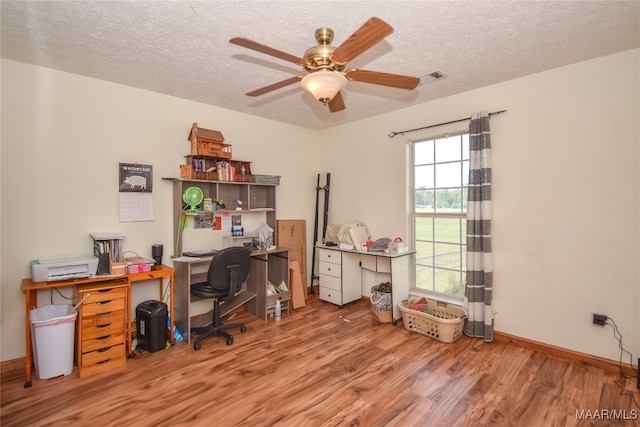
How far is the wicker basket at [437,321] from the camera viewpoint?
3039mm

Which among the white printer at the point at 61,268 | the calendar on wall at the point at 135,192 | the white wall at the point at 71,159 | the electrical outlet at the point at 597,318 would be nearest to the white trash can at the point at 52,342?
the white printer at the point at 61,268

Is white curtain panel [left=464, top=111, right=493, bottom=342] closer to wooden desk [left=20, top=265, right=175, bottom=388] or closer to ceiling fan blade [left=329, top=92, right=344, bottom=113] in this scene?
ceiling fan blade [left=329, top=92, right=344, bottom=113]

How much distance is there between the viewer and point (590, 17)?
2002 mm

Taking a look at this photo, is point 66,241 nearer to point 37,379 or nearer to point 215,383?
point 37,379

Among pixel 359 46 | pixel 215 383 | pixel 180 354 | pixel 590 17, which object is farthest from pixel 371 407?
pixel 590 17

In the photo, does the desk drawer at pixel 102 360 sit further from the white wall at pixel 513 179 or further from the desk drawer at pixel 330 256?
the desk drawer at pixel 330 256

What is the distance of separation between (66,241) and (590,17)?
4.42 meters

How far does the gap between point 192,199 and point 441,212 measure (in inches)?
113

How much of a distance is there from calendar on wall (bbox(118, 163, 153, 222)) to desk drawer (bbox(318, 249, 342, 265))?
2.15 meters

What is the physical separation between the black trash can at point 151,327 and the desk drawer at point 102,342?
259 mm

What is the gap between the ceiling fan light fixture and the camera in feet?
5.77

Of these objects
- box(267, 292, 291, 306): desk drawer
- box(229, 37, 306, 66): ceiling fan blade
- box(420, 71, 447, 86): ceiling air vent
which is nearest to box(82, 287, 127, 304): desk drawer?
box(267, 292, 291, 306): desk drawer

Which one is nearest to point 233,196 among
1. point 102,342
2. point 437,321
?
point 102,342

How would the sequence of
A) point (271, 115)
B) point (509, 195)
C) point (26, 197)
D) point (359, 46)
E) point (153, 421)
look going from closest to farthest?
point (359, 46) → point (153, 421) → point (26, 197) → point (509, 195) → point (271, 115)
